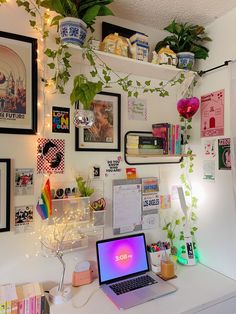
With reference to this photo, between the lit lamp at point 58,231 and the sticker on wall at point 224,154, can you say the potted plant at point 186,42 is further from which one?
the lit lamp at point 58,231

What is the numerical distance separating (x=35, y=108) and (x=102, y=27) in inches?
28.1

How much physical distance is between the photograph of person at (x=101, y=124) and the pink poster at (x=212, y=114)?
724 mm

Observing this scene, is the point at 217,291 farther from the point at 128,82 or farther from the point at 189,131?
the point at 128,82

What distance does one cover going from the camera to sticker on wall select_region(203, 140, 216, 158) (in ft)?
5.67

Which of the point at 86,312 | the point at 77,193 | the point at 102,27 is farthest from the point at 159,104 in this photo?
the point at 86,312

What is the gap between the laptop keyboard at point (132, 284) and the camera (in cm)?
139

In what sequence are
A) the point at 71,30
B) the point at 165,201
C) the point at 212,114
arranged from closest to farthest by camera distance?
the point at 71,30, the point at 212,114, the point at 165,201

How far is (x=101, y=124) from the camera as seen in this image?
1.61 metres

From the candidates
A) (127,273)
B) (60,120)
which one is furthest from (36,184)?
(127,273)

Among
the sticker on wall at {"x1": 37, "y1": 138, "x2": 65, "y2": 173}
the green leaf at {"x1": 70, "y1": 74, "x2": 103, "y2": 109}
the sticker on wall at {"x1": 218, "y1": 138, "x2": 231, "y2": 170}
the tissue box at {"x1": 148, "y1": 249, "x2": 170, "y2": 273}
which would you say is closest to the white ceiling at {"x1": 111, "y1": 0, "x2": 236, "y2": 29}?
the green leaf at {"x1": 70, "y1": 74, "x2": 103, "y2": 109}

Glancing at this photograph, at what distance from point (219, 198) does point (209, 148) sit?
1.21ft

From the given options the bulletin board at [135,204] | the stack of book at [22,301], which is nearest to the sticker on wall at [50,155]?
the bulletin board at [135,204]

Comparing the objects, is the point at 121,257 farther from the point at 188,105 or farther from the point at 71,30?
the point at 71,30

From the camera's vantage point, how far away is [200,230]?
1840 mm
